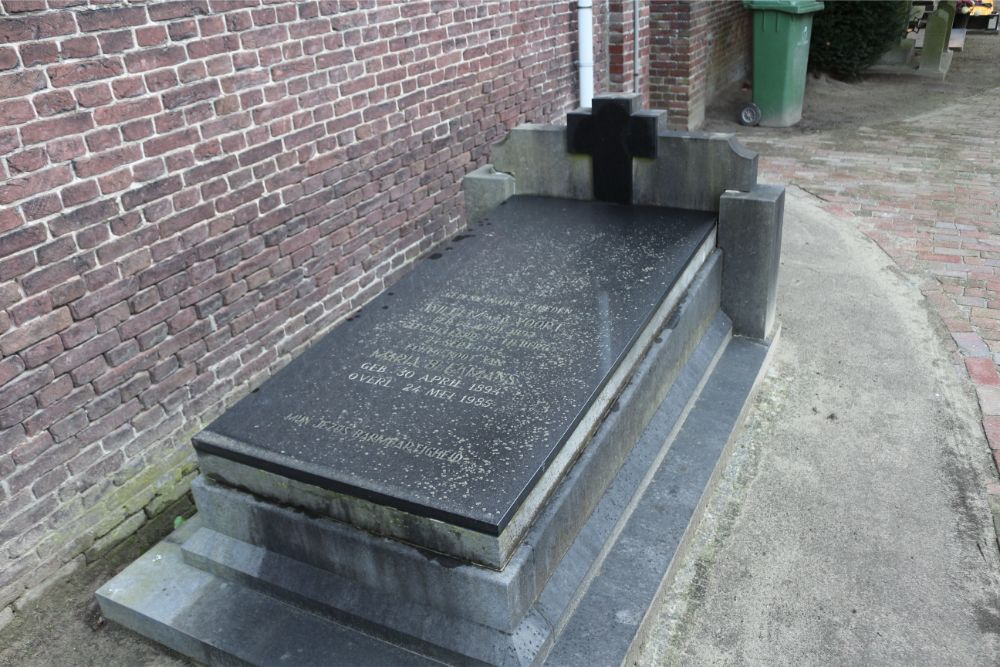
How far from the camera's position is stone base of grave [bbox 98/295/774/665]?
2512 mm

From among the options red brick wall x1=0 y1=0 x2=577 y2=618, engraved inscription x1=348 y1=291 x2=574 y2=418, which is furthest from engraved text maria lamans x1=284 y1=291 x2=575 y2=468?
red brick wall x1=0 y1=0 x2=577 y2=618

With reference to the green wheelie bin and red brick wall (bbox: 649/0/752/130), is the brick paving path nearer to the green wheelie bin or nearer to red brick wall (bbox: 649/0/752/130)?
the green wheelie bin

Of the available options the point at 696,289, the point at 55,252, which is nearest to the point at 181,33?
the point at 55,252

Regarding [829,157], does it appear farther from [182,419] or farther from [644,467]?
[182,419]

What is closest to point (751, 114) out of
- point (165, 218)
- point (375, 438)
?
point (165, 218)

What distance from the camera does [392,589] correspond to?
2.64 meters

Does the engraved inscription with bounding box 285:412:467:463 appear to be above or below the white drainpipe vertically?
below

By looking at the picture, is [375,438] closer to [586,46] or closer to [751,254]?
[751,254]

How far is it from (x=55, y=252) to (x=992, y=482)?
155 inches

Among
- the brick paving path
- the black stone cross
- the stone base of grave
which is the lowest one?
the brick paving path

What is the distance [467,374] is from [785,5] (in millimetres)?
7891

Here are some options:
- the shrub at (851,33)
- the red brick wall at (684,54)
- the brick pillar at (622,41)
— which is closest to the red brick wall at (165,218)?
the brick pillar at (622,41)

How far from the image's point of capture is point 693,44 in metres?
8.70

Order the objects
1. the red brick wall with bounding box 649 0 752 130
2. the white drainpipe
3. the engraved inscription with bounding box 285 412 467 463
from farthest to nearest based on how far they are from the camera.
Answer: the red brick wall with bounding box 649 0 752 130, the white drainpipe, the engraved inscription with bounding box 285 412 467 463
